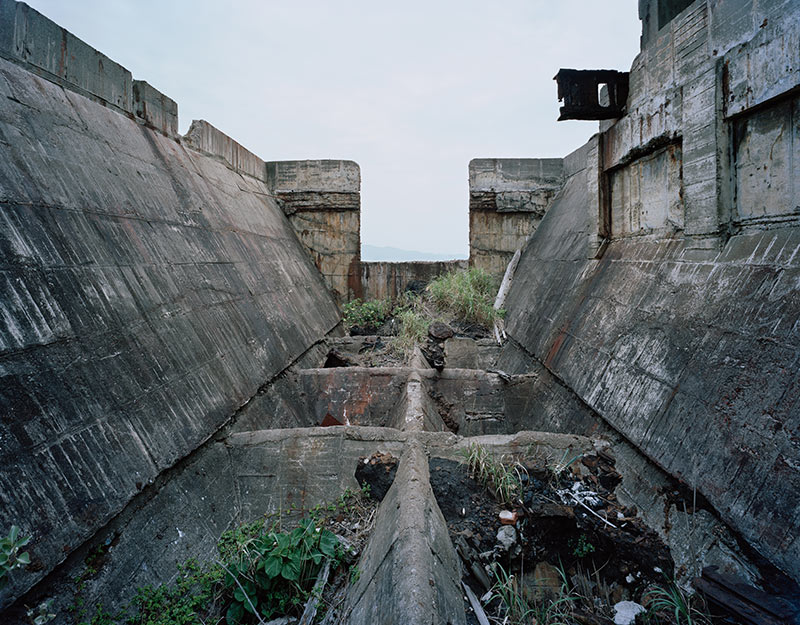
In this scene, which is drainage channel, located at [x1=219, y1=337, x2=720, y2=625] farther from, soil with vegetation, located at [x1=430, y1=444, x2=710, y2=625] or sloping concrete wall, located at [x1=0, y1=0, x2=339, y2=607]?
sloping concrete wall, located at [x1=0, y1=0, x2=339, y2=607]

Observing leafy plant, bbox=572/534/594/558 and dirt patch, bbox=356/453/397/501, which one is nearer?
leafy plant, bbox=572/534/594/558

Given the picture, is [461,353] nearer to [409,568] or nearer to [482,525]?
[482,525]

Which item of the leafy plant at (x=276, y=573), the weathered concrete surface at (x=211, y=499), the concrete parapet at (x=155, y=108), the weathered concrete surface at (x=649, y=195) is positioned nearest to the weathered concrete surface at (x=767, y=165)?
the weathered concrete surface at (x=649, y=195)

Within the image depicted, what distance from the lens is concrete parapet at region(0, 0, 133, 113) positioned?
11.6 ft

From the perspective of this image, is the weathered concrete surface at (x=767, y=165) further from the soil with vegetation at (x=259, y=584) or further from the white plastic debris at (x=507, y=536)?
the soil with vegetation at (x=259, y=584)

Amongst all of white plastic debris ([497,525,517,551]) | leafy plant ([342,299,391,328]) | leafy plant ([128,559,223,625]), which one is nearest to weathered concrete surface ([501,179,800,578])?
white plastic debris ([497,525,517,551])

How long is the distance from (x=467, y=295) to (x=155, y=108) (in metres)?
5.89

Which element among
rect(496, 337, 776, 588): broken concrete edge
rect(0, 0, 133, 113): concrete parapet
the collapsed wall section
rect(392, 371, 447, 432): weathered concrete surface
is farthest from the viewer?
rect(392, 371, 447, 432): weathered concrete surface

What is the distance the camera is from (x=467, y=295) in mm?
8898

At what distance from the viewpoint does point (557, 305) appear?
607 centimetres

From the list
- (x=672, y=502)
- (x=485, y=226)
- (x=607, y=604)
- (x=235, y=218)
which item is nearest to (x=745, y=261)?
(x=672, y=502)

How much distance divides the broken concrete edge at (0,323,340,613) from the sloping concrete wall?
0.05 feet

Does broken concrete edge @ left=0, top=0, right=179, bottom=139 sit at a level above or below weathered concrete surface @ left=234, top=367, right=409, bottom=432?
above

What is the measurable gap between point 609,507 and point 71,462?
10.2ft
